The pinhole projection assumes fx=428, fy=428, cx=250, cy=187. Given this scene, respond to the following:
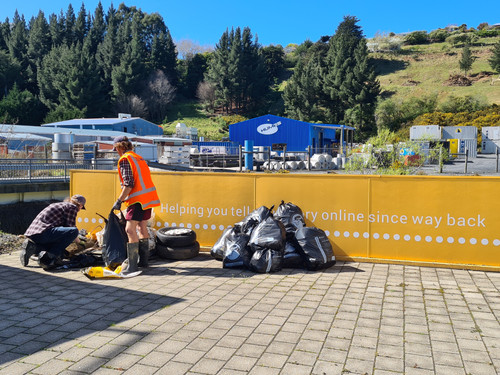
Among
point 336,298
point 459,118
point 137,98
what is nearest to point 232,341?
point 336,298

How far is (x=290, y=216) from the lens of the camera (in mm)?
6441

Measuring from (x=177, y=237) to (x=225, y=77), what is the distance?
72241mm

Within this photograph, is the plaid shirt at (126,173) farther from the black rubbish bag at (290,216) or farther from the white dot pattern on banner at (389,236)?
the black rubbish bag at (290,216)

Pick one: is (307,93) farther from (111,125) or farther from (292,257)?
(292,257)

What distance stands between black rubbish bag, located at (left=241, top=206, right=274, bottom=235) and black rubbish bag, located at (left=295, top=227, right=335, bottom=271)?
679 millimetres

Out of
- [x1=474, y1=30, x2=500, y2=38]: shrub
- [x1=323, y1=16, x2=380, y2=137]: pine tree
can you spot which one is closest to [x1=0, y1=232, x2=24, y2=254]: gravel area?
[x1=323, y1=16, x2=380, y2=137]: pine tree

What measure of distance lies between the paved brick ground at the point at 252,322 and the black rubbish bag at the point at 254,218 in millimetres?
780

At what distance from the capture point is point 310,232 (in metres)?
5.97

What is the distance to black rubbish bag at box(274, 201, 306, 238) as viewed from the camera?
6312mm

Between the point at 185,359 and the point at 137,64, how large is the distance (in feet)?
263

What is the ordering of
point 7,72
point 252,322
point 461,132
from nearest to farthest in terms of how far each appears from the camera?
point 252,322 → point 461,132 → point 7,72

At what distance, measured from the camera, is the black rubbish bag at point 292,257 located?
5.97 m

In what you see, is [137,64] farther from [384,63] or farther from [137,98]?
[384,63]

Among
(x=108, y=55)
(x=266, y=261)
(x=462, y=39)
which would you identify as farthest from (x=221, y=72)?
(x=266, y=261)
